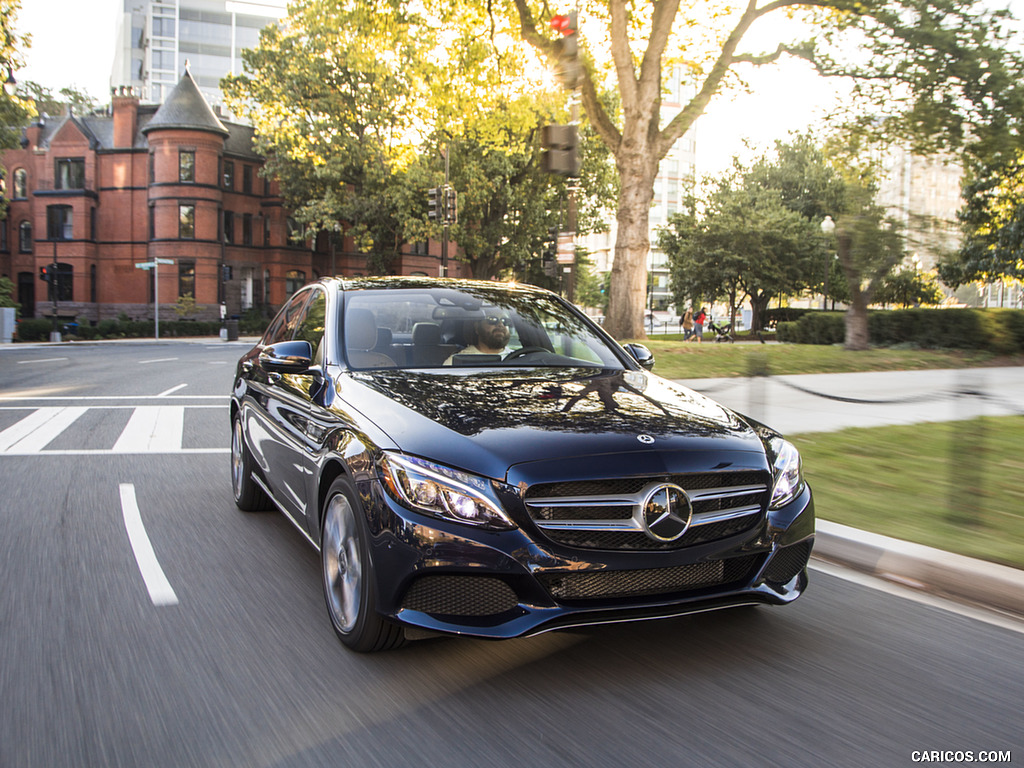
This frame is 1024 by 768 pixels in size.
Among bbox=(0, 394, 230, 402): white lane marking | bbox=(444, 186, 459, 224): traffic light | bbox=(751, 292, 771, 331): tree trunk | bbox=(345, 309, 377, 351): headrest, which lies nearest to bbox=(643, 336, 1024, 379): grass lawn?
bbox=(0, 394, 230, 402): white lane marking

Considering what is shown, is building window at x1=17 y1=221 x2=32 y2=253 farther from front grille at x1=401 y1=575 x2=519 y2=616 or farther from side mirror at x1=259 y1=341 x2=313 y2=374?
front grille at x1=401 y1=575 x2=519 y2=616

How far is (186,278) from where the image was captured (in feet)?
174

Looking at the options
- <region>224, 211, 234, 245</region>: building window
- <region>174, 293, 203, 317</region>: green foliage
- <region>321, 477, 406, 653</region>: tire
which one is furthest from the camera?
<region>224, 211, 234, 245</region>: building window

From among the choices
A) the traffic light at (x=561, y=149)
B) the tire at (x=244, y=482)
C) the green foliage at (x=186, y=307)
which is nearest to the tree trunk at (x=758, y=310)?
the green foliage at (x=186, y=307)

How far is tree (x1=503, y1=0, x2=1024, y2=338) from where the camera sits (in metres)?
17.3

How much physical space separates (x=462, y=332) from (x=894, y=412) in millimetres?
7725

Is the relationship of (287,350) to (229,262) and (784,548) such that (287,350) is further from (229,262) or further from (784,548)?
(229,262)

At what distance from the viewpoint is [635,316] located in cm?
1905

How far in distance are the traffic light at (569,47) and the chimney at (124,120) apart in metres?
50.5

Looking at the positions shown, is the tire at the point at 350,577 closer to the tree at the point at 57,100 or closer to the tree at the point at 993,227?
the tree at the point at 993,227

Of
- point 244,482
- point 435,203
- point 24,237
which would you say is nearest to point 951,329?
point 435,203

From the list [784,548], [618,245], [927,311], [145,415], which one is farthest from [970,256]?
[784,548]

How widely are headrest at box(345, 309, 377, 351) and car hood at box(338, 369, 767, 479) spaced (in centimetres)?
34

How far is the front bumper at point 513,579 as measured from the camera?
324 centimetres
